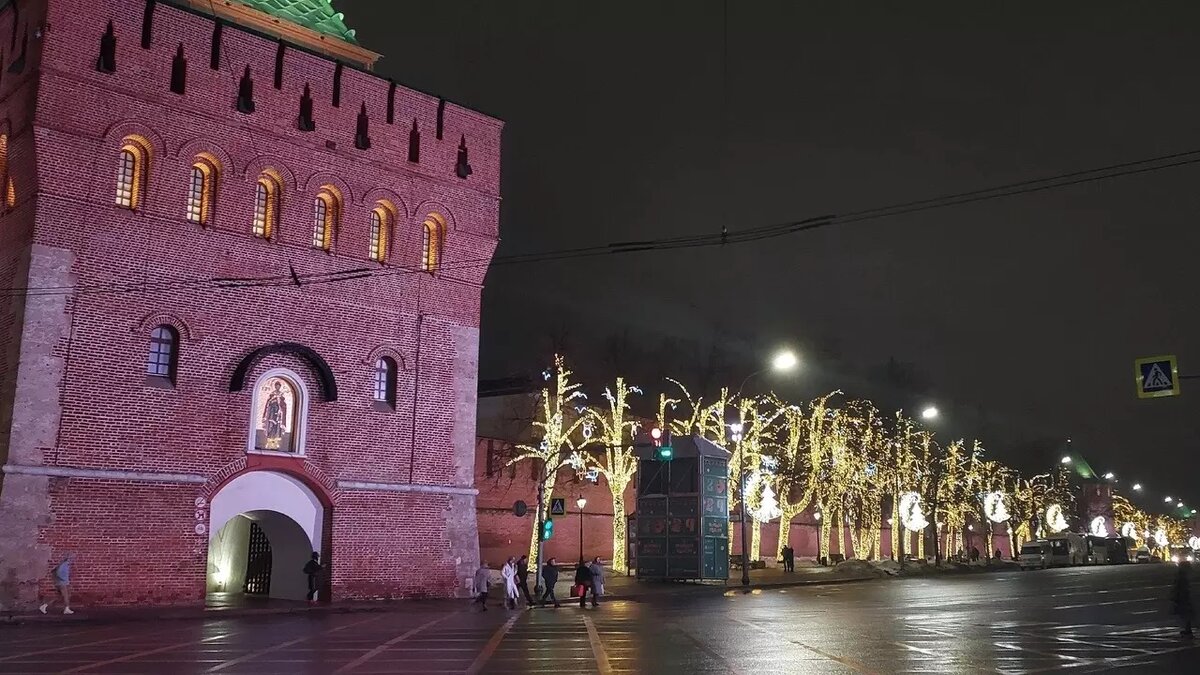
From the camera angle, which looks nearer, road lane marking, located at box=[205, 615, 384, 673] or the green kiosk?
road lane marking, located at box=[205, 615, 384, 673]

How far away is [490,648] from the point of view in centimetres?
1692

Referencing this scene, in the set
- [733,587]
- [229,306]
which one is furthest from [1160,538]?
[229,306]

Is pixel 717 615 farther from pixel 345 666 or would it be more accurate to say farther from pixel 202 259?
pixel 202 259

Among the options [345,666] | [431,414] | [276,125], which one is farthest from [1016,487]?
[345,666]

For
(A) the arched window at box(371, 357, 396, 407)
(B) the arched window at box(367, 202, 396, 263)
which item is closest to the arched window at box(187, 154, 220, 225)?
(B) the arched window at box(367, 202, 396, 263)

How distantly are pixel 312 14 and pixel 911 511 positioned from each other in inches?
1829

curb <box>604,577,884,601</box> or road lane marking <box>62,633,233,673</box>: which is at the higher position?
road lane marking <box>62,633,233,673</box>

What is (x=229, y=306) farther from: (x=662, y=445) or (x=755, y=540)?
(x=755, y=540)

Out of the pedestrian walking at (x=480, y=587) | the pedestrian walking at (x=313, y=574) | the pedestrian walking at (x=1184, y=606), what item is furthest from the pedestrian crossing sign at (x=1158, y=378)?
the pedestrian walking at (x=313, y=574)

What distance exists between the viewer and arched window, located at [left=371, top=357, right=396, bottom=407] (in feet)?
99.9

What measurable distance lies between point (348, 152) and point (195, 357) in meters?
7.75

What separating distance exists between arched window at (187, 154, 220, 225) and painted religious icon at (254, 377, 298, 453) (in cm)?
485

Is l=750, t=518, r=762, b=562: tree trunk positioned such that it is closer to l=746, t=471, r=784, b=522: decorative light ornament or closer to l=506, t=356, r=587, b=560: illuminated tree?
l=746, t=471, r=784, b=522: decorative light ornament

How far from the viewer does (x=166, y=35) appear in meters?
27.1
